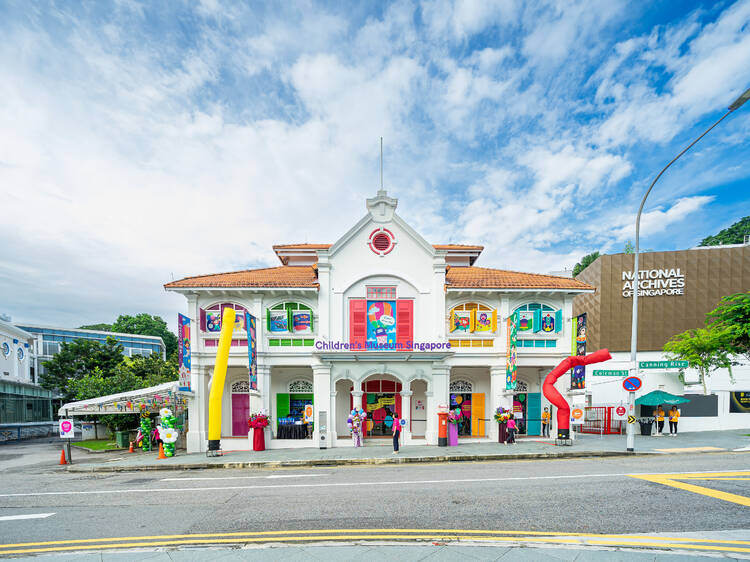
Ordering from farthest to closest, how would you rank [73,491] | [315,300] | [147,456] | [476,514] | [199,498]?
1. [315,300]
2. [147,456]
3. [73,491]
4. [199,498]
5. [476,514]

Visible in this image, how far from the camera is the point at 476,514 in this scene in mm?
7676

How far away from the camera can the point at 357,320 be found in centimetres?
1759

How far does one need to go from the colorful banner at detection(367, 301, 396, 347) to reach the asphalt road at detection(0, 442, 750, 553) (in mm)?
6038

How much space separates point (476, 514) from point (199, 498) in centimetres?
686

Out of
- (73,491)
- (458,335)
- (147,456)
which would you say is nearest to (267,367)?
(147,456)

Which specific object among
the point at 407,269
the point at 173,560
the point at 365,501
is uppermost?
the point at 407,269

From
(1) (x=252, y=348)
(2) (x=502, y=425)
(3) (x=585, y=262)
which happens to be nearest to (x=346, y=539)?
(1) (x=252, y=348)

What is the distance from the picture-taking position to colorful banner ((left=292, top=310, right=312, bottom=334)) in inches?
691

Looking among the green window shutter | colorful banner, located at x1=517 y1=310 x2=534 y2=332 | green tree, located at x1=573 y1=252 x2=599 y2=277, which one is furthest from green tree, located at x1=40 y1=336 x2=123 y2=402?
green tree, located at x1=573 y1=252 x2=599 y2=277

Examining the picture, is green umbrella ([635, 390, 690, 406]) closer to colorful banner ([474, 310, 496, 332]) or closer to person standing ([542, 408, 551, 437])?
person standing ([542, 408, 551, 437])

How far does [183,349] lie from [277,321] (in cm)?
420

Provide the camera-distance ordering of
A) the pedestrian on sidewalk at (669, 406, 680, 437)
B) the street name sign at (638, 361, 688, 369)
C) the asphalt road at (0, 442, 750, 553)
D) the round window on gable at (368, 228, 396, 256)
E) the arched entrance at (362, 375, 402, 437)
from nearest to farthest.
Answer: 1. the asphalt road at (0, 442, 750, 553)
2. the round window on gable at (368, 228, 396, 256)
3. the arched entrance at (362, 375, 402, 437)
4. the pedestrian on sidewalk at (669, 406, 680, 437)
5. the street name sign at (638, 361, 688, 369)

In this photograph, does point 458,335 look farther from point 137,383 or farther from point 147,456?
point 137,383

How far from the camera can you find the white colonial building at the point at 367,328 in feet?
56.2
